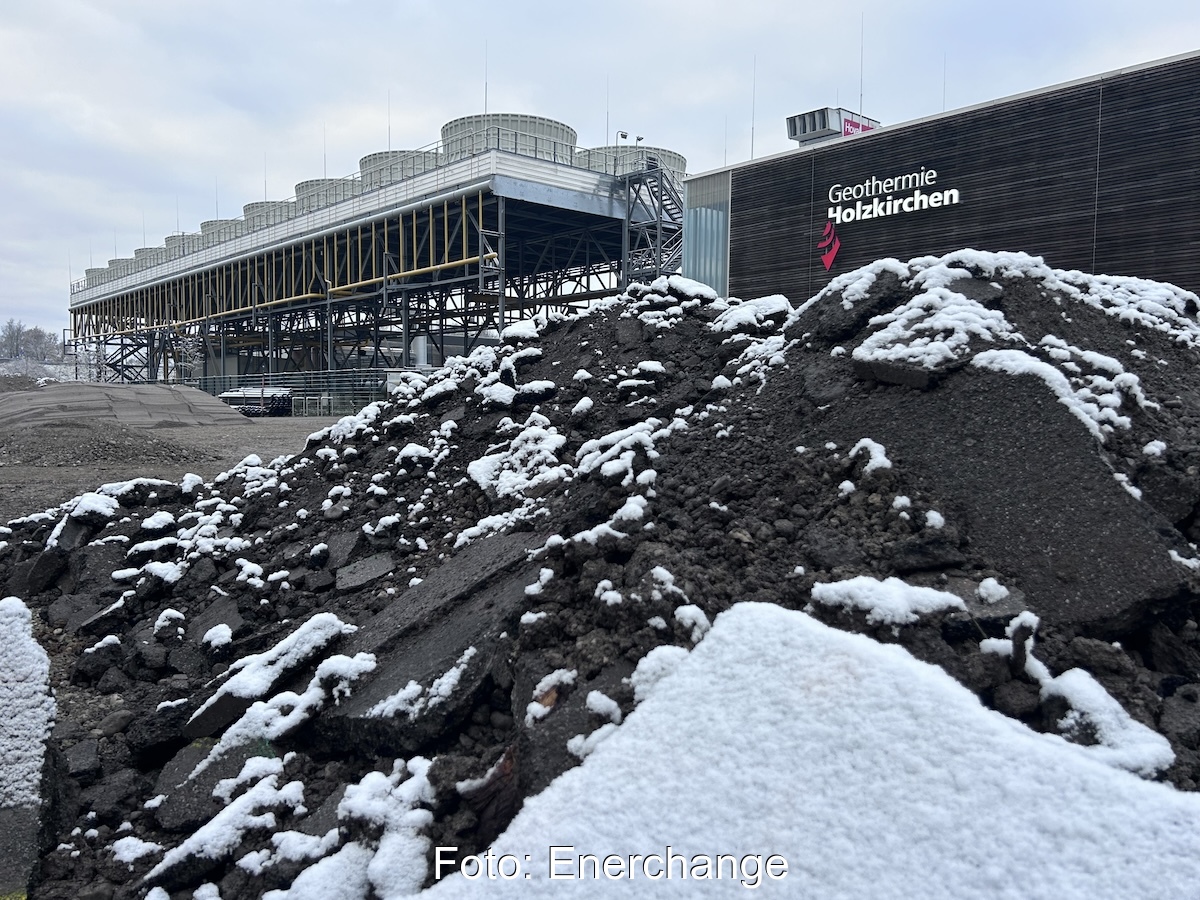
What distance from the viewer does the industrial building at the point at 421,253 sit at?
24562mm

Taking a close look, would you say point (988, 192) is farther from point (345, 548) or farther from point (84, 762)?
point (84, 762)

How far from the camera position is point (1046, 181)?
14.8 meters

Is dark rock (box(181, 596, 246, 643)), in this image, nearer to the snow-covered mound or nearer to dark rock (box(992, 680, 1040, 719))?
the snow-covered mound

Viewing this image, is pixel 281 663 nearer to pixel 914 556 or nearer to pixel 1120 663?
pixel 914 556

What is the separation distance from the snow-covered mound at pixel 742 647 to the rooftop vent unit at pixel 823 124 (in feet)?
59.9

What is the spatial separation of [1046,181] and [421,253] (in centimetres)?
2139

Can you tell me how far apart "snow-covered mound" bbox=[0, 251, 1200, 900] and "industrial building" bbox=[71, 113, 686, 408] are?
20466mm

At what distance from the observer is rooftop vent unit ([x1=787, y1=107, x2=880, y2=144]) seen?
20766 millimetres

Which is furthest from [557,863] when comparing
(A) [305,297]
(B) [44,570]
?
(A) [305,297]

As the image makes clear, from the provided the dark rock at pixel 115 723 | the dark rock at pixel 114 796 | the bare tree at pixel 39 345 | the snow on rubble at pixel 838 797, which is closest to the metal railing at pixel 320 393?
the dark rock at pixel 115 723

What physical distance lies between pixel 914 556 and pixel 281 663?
8.78 ft

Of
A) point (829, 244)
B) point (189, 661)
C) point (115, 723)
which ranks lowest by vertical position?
point (115, 723)

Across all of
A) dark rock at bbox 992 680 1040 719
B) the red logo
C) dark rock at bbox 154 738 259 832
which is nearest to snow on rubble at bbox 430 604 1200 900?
dark rock at bbox 992 680 1040 719

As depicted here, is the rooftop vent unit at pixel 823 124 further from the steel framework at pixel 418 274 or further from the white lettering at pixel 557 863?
the white lettering at pixel 557 863
